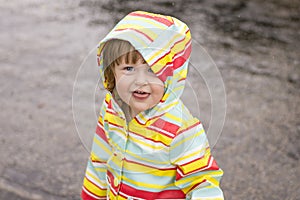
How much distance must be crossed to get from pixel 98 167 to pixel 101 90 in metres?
1.91

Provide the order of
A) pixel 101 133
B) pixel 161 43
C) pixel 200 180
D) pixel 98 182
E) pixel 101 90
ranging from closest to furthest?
pixel 161 43
pixel 200 180
pixel 101 133
pixel 98 182
pixel 101 90

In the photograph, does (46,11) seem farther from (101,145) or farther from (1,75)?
(101,145)

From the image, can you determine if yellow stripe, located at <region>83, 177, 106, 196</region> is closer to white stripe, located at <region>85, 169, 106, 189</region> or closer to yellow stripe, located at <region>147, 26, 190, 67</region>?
white stripe, located at <region>85, 169, 106, 189</region>

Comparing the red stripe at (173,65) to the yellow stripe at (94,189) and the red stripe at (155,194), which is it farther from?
the yellow stripe at (94,189)

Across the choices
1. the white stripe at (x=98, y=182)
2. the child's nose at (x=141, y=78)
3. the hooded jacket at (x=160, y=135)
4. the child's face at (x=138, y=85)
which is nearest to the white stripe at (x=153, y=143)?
the hooded jacket at (x=160, y=135)

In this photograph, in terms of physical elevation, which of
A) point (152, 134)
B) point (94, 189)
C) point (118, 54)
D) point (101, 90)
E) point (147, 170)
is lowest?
point (101, 90)

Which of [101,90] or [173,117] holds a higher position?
[173,117]

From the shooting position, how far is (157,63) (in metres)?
1.45

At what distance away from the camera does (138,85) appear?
150 centimetres

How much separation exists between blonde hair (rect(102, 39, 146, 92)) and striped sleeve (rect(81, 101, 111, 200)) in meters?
0.28

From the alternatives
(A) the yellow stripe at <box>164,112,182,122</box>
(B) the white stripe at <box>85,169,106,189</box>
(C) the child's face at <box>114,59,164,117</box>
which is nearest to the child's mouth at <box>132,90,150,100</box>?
(C) the child's face at <box>114,59,164,117</box>

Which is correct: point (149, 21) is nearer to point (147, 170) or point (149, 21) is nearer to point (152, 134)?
point (152, 134)

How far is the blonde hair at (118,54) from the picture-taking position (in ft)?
4.86

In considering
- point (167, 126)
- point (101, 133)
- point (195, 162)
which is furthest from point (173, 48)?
point (101, 133)
